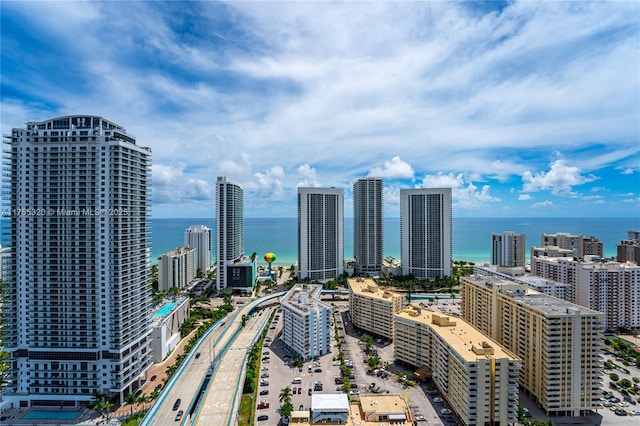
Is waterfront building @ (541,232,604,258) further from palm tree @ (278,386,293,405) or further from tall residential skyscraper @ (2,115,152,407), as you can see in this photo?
tall residential skyscraper @ (2,115,152,407)

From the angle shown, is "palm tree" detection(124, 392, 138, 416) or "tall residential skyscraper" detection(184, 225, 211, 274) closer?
"palm tree" detection(124, 392, 138, 416)

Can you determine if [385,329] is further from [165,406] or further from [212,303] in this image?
[212,303]

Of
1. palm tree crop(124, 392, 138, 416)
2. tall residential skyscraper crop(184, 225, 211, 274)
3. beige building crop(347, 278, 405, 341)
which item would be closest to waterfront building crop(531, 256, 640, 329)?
beige building crop(347, 278, 405, 341)

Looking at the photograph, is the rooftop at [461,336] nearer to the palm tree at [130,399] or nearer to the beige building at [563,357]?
the beige building at [563,357]

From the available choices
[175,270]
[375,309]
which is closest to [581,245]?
[375,309]

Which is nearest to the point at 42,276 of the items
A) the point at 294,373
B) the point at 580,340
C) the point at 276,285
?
the point at 294,373

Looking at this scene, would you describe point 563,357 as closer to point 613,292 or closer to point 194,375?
point 613,292
